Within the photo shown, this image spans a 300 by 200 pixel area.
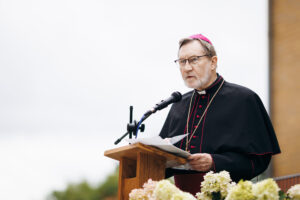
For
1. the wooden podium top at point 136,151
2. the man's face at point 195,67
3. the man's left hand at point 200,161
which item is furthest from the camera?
the man's face at point 195,67

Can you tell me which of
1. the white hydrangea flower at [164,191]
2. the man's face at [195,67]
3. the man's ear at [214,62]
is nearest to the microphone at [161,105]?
the man's face at [195,67]

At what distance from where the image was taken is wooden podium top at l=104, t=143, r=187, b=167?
267 centimetres

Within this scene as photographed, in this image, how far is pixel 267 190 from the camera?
1.91 metres

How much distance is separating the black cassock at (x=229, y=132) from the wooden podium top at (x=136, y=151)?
0.31m

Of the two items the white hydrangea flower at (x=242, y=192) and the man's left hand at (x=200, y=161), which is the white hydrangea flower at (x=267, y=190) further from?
the man's left hand at (x=200, y=161)

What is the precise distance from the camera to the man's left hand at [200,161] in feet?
9.63

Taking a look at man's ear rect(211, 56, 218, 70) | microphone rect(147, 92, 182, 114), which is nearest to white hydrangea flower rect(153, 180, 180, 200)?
microphone rect(147, 92, 182, 114)

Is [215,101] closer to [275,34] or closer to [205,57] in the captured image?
[205,57]

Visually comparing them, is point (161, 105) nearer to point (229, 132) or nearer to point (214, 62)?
point (229, 132)

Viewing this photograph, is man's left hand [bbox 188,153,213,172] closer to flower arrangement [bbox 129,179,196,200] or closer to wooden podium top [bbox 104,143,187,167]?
wooden podium top [bbox 104,143,187,167]

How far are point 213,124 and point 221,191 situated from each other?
126 centimetres

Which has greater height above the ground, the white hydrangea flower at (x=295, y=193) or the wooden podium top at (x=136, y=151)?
the wooden podium top at (x=136, y=151)

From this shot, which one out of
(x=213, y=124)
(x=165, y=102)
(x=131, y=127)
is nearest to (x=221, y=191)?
(x=131, y=127)

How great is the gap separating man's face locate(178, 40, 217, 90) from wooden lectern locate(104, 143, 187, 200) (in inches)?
37.3
